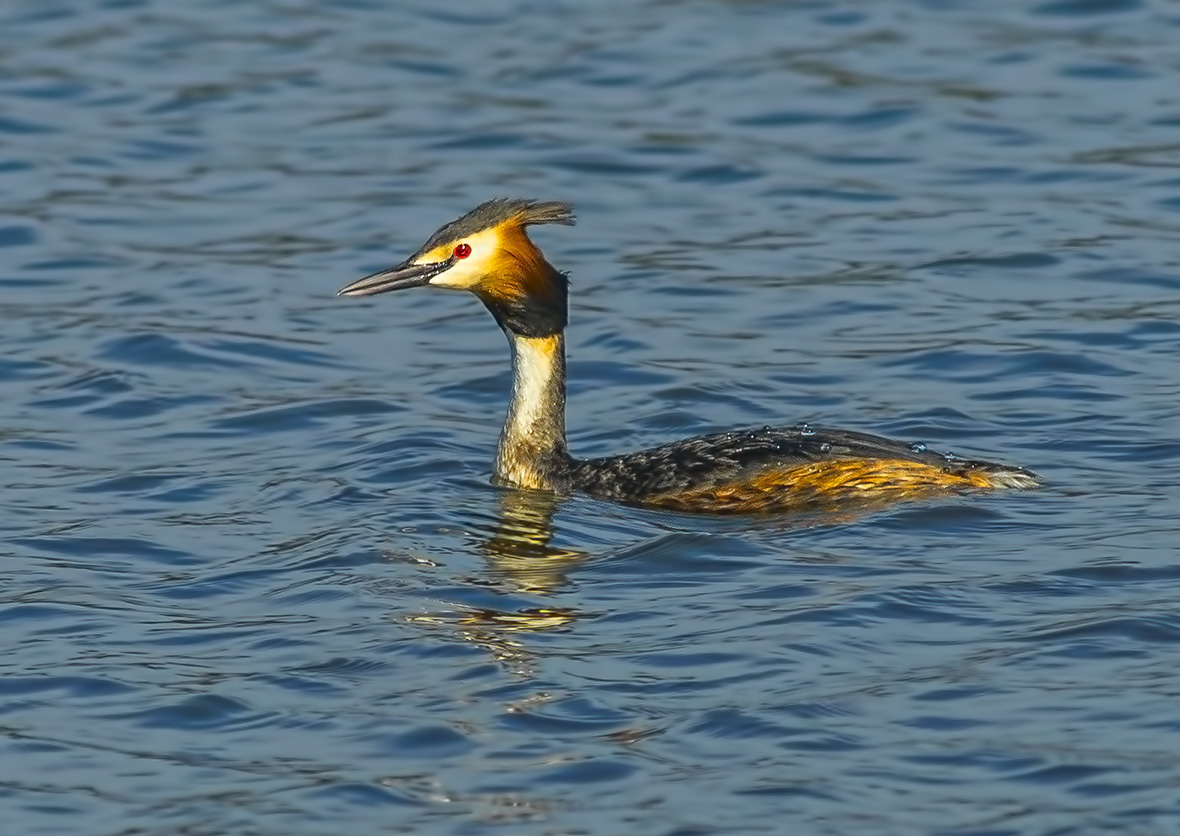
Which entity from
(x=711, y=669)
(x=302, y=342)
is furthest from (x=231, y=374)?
(x=711, y=669)

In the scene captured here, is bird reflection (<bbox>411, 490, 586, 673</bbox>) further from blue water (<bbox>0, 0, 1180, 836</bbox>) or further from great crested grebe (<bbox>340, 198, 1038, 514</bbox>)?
great crested grebe (<bbox>340, 198, 1038, 514</bbox>)

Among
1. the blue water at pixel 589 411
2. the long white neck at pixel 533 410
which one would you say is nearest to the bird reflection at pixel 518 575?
the blue water at pixel 589 411

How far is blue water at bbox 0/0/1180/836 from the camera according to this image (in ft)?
25.4

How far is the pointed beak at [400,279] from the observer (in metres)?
11.0

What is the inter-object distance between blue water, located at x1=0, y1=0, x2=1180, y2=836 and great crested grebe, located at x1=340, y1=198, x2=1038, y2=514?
205 mm

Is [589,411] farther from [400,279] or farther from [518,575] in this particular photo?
[518,575]

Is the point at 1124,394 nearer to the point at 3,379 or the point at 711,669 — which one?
A: the point at 711,669

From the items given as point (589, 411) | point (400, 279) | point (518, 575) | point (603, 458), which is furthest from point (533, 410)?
point (518, 575)

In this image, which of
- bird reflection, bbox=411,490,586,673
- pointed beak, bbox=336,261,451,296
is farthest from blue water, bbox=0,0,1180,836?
pointed beak, bbox=336,261,451,296

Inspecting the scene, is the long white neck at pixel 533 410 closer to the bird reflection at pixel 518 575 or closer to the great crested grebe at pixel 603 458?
the great crested grebe at pixel 603 458

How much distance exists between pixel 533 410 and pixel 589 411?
1268mm

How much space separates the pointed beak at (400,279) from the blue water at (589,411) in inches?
36.0

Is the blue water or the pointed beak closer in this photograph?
the blue water

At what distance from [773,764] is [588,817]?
630 mm
